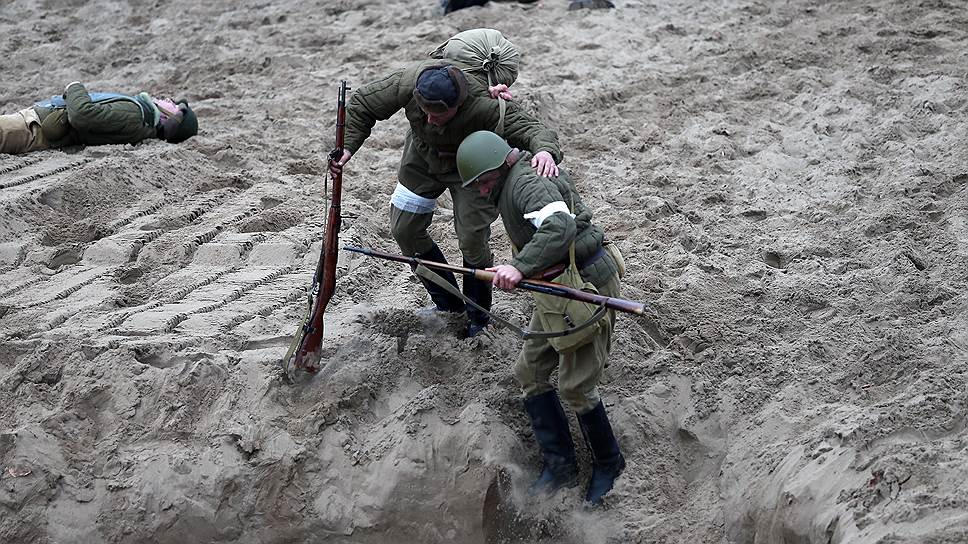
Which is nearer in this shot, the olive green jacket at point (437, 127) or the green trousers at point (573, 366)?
the green trousers at point (573, 366)

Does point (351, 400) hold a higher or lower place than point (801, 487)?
lower

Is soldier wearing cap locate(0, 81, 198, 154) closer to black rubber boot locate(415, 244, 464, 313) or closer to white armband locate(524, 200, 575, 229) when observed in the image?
black rubber boot locate(415, 244, 464, 313)

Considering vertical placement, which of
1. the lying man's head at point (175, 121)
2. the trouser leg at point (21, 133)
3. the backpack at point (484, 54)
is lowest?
the lying man's head at point (175, 121)

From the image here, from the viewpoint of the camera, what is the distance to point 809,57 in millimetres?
7215

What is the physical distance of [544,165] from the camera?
3695 millimetres

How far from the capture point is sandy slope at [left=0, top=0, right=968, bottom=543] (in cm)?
381

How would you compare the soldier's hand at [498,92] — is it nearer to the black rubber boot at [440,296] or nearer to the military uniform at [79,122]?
the black rubber boot at [440,296]

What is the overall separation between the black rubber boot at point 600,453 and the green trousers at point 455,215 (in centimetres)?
92

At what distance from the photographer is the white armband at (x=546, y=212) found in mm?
3494

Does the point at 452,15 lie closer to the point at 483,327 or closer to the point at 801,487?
the point at 483,327

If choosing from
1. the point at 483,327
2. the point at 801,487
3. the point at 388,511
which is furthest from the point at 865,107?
A: the point at 388,511

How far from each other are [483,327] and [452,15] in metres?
4.85

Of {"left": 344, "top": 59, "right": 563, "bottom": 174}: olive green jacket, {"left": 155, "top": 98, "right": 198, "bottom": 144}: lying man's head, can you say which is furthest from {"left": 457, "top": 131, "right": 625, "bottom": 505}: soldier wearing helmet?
{"left": 155, "top": 98, "right": 198, "bottom": 144}: lying man's head

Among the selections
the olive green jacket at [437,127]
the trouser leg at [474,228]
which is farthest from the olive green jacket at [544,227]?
the trouser leg at [474,228]
